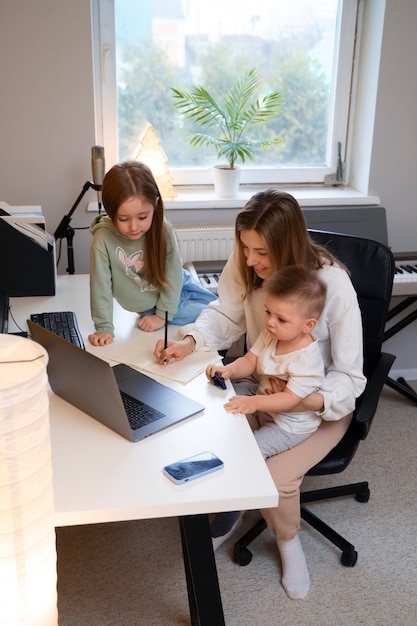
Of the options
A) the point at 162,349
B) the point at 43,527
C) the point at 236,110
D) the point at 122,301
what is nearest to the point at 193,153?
the point at 236,110

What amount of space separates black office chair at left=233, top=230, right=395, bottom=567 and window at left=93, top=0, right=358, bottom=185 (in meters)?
1.24

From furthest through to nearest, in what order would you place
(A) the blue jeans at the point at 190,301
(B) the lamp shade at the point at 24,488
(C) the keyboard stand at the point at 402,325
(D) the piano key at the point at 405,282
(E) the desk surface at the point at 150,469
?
(C) the keyboard stand at the point at 402,325 → (D) the piano key at the point at 405,282 → (A) the blue jeans at the point at 190,301 → (E) the desk surface at the point at 150,469 → (B) the lamp shade at the point at 24,488

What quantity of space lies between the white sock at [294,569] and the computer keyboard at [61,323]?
84 cm

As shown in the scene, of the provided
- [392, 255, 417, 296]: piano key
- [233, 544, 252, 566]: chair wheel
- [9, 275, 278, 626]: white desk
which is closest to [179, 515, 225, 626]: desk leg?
[9, 275, 278, 626]: white desk

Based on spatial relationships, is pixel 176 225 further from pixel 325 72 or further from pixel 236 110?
pixel 325 72

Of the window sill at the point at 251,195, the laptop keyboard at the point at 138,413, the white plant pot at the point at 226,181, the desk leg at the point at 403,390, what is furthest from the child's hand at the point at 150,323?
the desk leg at the point at 403,390

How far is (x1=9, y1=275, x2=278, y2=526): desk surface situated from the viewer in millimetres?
1240

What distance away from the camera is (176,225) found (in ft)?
9.69

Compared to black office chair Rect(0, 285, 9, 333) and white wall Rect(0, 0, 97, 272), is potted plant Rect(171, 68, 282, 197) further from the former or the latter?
black office chair Rect(0, 285, 9, 333)

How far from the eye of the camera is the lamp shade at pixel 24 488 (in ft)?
2.68

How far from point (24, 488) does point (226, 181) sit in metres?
2.33

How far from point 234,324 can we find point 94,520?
0.92m

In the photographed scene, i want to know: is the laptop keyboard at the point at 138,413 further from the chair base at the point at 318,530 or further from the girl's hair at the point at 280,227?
the chair base at the point at 318,530

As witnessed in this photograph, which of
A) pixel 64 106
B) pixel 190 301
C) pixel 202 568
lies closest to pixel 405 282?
pixel 190 301
